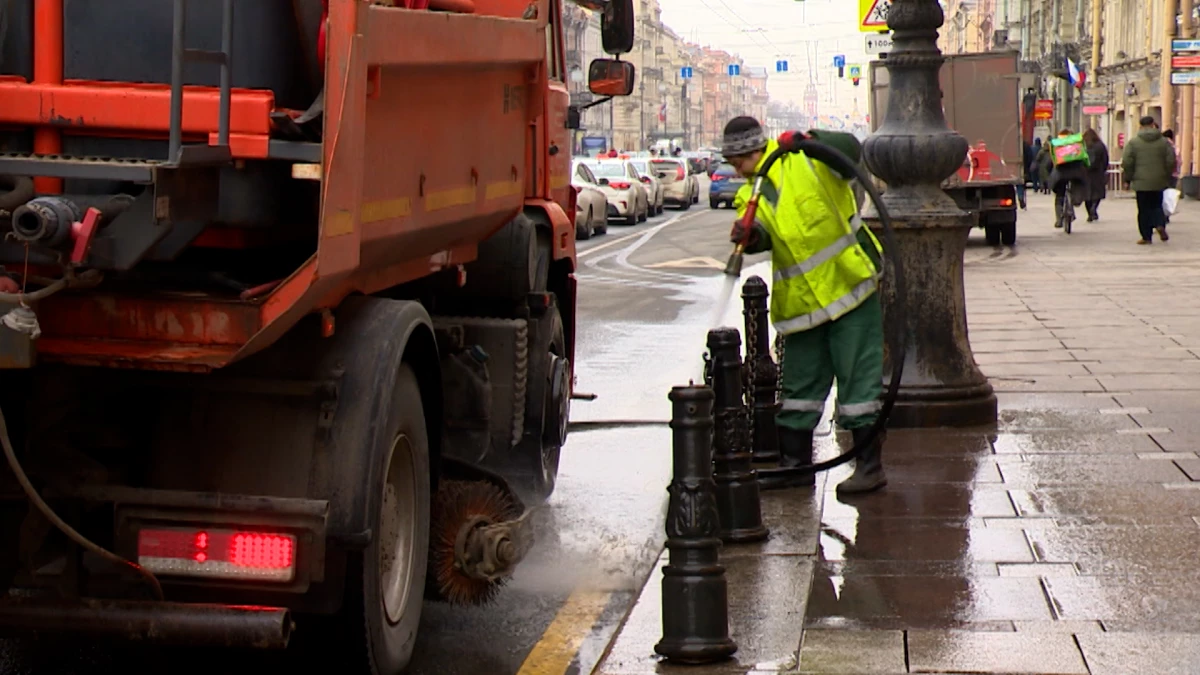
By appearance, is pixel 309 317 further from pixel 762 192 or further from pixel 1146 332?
pixel 1146 332

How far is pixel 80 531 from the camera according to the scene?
480 centimetres

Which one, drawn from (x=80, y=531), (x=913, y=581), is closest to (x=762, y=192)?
(x=913, y=581)

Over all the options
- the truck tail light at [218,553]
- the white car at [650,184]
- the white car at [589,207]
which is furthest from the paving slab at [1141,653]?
the white car at [650,184]

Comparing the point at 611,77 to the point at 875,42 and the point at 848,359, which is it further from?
the point at 875,42

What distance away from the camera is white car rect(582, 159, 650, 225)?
39438mm

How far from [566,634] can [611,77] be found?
157 inches

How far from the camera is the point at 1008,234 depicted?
2738 cm

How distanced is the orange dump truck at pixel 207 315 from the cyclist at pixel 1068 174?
2597 centimetres

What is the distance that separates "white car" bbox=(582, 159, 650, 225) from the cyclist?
11.1 meters

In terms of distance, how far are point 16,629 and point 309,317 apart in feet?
3.64

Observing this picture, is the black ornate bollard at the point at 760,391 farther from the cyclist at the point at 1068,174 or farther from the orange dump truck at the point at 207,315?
the cyclist at the point at 1068,174

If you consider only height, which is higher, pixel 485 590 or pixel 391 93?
pixel 391 93

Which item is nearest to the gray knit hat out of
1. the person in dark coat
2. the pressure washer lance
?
the pressure washer lance

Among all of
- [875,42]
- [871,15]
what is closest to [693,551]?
[871,15]
